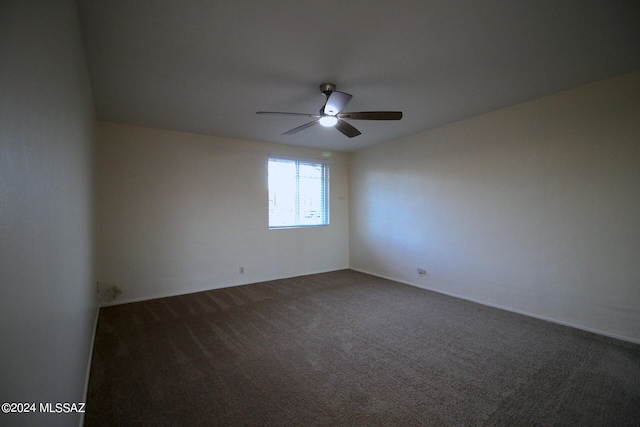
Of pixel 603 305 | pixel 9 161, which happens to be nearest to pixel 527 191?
pixel 603 305

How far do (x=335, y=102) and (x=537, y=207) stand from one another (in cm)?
268

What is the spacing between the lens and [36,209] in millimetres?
828

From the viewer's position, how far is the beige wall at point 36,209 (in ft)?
1.96

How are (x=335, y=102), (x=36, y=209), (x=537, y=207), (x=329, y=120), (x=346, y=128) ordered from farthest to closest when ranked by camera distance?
1. (x=537, y=207)
2. (x=346, y=128)
3. (x=329, y=120)
4. (x=335, y=102)
5. (x=36, y=209)

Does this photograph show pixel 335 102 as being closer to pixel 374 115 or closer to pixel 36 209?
pixel 374 115

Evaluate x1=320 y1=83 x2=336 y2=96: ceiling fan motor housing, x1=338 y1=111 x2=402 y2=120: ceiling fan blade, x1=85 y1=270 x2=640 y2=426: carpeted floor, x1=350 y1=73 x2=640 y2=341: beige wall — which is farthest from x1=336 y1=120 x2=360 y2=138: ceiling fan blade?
x1=85 y1=270 x2=640 y2=426: carpeted floor

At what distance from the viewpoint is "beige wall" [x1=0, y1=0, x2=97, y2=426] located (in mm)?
598

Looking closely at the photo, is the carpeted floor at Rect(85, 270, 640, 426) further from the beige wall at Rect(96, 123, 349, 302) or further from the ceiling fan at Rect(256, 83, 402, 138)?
the ceiling fan at Rect(256, 83, 402, 138)

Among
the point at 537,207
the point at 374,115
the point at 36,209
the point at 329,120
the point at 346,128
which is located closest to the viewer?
the point at 36,209

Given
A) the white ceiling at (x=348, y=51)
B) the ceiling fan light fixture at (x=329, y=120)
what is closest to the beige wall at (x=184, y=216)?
the white ceiling at (x=348, y=51)

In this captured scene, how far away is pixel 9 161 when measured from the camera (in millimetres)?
615

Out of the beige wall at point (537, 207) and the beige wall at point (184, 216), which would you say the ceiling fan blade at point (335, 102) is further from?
the beige wall at point (184, 216)

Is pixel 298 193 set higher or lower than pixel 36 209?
higher

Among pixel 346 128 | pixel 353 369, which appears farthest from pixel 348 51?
pixel 353 369
